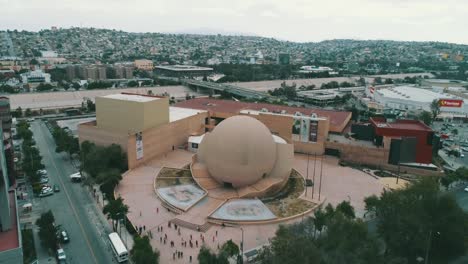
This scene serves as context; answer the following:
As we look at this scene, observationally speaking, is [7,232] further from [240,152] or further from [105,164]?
[240,152]

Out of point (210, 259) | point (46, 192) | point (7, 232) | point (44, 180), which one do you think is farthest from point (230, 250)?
point (44, 180)

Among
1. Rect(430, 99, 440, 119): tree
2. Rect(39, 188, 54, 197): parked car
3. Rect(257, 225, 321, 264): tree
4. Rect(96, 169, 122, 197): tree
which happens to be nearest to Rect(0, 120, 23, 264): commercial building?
Rect(96, 169, 122, 197): tree

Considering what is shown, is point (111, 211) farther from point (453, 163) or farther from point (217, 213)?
point (453, 163)

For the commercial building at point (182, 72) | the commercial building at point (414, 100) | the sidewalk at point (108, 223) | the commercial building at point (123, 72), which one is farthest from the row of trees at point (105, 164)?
the commercial building at point (182, 72)

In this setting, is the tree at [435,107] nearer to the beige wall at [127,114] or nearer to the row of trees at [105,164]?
the beige wall at [127,114]

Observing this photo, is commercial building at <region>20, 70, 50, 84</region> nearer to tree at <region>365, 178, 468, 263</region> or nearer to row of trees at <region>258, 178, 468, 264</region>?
row of trees at <region>258, 178, 468, 264</region>
